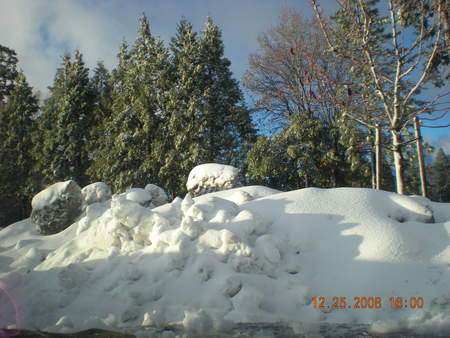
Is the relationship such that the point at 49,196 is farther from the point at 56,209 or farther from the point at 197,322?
the point at 197,322

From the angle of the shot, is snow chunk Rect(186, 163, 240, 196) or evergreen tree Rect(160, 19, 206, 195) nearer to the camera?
snow chunk Rect(186, 163, 240, 196)

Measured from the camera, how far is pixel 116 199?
205 inches

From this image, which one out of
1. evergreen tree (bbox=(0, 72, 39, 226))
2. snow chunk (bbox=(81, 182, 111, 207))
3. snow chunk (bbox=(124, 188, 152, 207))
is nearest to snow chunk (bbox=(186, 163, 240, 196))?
snow chunk (bbox=(124, 188, 152, 207))

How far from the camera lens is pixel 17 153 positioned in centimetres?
1908

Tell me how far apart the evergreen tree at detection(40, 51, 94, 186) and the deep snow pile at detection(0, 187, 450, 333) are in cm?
1341

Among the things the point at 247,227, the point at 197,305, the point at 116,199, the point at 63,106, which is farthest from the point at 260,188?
the point at 63,106

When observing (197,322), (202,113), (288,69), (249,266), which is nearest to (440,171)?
(288,69)

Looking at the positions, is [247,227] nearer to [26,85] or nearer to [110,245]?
[110,245]

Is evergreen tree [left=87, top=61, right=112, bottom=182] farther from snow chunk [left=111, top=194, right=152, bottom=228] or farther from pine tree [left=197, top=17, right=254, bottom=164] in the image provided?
snow chunk [left=111, top=194, right=152, bottom=228]

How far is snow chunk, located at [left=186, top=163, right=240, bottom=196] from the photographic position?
800cm

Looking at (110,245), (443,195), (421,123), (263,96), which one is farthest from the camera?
(443,195)

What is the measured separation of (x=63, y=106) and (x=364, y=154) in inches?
584

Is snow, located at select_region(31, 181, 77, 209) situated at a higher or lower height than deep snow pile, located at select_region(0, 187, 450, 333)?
higher
